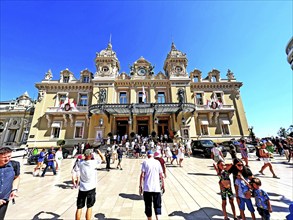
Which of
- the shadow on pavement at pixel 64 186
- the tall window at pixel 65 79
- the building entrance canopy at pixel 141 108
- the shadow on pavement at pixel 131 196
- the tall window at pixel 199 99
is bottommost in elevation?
the shadow on pavement at pixel 131 196

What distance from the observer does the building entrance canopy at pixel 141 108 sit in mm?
18875

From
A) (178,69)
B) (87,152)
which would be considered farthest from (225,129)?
(87,152)

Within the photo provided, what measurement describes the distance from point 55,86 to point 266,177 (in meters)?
28.4

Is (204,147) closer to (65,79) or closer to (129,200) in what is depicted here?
(129,200)

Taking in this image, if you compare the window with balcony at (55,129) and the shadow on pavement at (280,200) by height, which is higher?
the window with balcony at (55,129)

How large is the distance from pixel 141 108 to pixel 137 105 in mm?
748

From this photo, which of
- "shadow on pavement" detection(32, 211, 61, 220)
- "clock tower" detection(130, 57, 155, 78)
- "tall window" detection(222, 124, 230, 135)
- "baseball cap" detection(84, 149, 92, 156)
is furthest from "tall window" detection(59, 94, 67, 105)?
"tall window" detection(222, 124, 230, 135)

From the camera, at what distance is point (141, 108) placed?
63.5 feet

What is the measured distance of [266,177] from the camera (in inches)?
270

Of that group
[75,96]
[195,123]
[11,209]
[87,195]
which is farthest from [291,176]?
[75,96]

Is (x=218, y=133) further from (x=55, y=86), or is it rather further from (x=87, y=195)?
(x=55, y=86)

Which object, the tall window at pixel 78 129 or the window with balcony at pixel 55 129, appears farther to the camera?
the tall window at pixel 78 129

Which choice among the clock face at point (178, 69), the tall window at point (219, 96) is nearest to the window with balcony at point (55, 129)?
the clock face at point (178, 69)

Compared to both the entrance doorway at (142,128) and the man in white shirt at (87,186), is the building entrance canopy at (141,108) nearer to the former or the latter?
the entrance doorway at (142,128)
